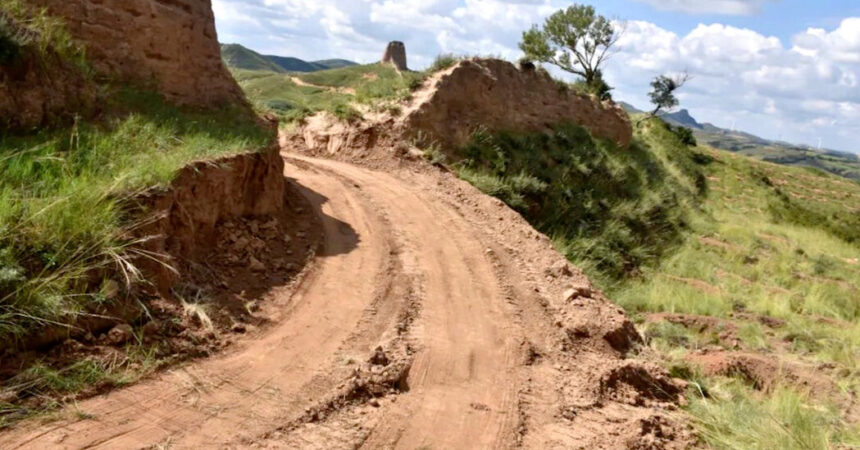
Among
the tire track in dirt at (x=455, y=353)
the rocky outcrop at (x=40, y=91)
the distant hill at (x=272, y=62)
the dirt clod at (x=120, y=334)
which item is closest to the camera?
the dirt clod at (x=120, y=334)

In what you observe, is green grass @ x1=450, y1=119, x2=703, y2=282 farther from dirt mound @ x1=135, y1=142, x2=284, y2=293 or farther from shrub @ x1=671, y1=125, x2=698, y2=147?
shrub @ x1=671, y1=125, x2=698, y2=147

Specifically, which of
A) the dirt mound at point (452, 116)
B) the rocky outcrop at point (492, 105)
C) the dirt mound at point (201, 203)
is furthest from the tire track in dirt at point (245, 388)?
the rocky outcrop at point (492, 105)

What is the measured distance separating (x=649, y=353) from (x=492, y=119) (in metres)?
8.69

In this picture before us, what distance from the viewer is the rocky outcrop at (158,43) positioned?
7051mm

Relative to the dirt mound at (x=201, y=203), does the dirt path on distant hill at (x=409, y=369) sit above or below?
below

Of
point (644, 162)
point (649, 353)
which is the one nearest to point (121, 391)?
point (649, 353)

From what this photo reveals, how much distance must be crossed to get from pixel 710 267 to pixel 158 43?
11333 millimetres

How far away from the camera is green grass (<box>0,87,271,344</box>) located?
3717 millimetres

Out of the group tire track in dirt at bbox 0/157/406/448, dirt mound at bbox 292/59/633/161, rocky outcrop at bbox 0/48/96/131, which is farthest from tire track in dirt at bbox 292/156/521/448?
rocky outcrop at bbox 0/48/96/131

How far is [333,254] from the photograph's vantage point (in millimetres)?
7156

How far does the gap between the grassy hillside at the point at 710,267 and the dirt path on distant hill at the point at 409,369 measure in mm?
829

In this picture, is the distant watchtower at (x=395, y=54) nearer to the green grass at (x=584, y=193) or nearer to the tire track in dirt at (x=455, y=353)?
the green grass at (x=584, y=193)

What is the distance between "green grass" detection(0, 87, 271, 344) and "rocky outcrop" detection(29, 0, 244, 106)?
5.02 feet

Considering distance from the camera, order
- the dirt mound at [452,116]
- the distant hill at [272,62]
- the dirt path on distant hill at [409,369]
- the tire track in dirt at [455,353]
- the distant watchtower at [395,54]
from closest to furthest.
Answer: the dirt path on distant hill at [409,369]
the tire track in dirt at [455,353]
the dirt mound at [452,116]
the distant watchtower at [395,54]
the distant hill at [272,62]
